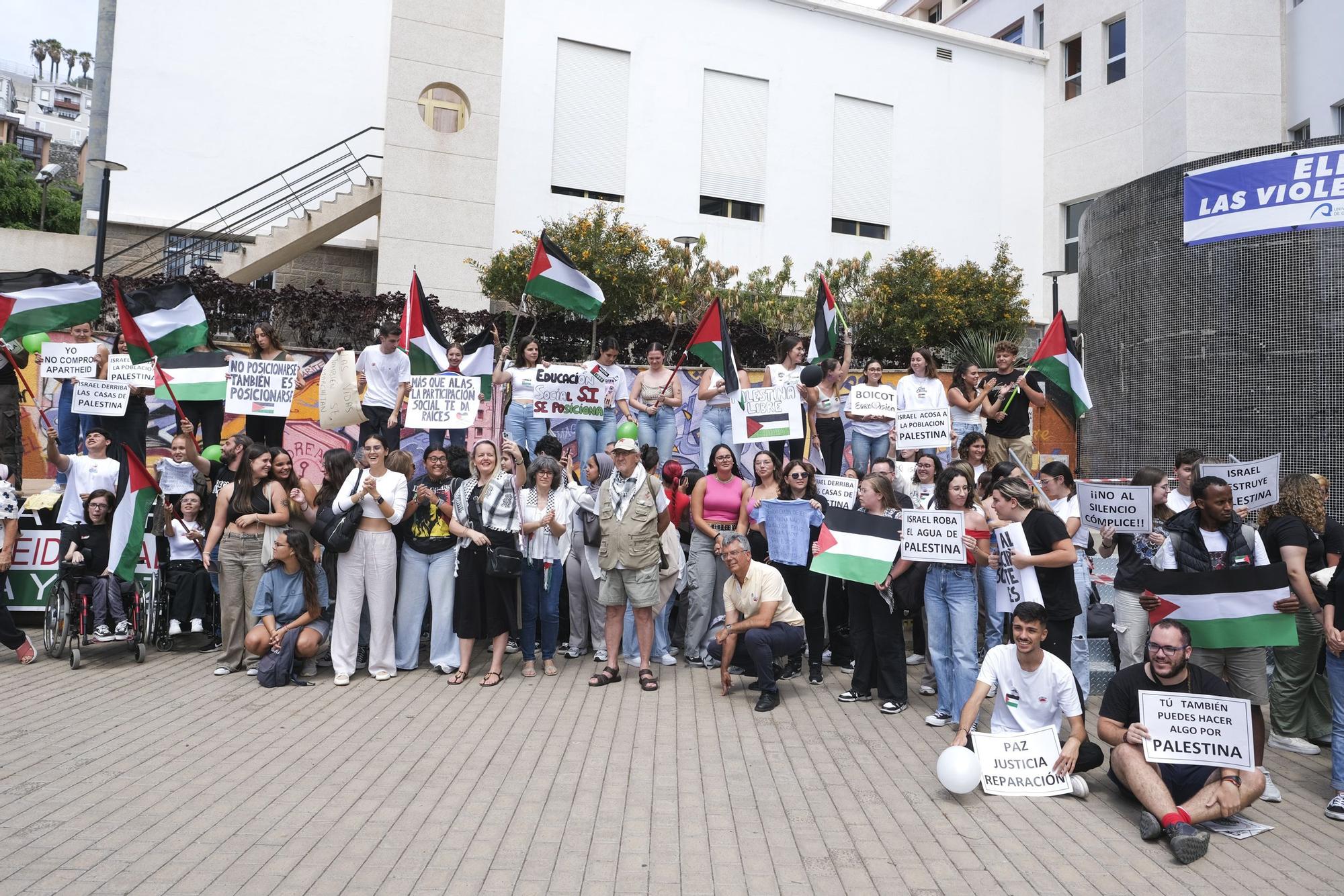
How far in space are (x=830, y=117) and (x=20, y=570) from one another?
21.3 m

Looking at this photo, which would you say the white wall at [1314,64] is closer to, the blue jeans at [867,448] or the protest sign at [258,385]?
the blue jeans at [867,448]

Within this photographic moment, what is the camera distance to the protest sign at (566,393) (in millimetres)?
11656

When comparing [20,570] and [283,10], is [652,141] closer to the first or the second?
[283,10]

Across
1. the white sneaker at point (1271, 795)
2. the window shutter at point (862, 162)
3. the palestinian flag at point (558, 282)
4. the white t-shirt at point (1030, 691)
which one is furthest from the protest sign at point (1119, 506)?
the window shutter at point (862, 162)

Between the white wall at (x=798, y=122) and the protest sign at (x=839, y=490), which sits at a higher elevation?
the white wall at (x=798, y=122)

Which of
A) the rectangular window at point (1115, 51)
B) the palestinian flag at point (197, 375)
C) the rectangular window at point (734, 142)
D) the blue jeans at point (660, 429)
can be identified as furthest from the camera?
the rectangular window at point (1115, 51)

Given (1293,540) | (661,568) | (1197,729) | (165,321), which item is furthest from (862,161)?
(1197,729)

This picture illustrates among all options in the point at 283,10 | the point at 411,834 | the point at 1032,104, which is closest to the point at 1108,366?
the point at 411,834

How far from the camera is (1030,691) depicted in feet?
20.0

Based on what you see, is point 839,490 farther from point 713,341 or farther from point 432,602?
point 432,602

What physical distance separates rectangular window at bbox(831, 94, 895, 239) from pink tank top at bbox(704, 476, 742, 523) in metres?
17.9

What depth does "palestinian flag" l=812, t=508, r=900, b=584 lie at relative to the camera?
790 centimetres

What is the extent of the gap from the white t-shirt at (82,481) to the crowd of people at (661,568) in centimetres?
2

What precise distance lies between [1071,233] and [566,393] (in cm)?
2028
